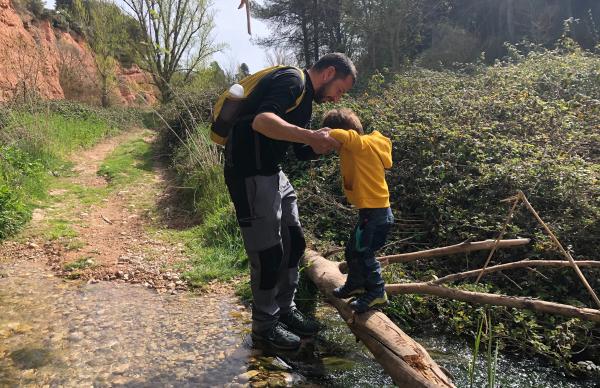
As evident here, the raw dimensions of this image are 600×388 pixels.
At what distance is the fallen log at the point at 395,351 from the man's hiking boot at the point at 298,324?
0.25m

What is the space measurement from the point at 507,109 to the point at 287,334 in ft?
16.2

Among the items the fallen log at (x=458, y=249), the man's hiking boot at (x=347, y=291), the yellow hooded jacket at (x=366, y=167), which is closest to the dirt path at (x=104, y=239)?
the man's hiking boot at (x=347, y=291)

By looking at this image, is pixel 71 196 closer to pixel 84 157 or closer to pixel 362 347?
pixel 84 157

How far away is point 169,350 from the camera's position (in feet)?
9.92

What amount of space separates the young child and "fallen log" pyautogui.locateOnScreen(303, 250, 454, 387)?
110 mm

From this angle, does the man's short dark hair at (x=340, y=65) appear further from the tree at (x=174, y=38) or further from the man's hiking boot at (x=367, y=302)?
the tree at (x=174, y=38)

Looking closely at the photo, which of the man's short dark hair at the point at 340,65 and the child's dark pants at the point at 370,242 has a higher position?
the man's short dark hair at the point at 340,65

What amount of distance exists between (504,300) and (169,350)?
2.18 m

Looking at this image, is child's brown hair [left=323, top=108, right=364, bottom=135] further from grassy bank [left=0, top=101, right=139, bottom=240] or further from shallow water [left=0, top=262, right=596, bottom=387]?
grassy bank [left=0, top=101, right=139, bottom=240]

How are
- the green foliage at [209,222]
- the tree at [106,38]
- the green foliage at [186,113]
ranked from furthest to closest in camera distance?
1. the tree at [106,38]
2. the green foliage at [186,113]
3. the green foliage at [209,222]

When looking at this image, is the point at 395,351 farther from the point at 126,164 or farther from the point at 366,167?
the point at 126,164

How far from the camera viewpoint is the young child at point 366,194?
2.79 metres

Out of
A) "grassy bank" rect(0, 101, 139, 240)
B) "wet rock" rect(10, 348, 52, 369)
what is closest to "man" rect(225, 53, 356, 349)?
"wet rock" rect(10, 348, 52, 369)

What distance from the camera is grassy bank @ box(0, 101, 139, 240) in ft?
18.5
